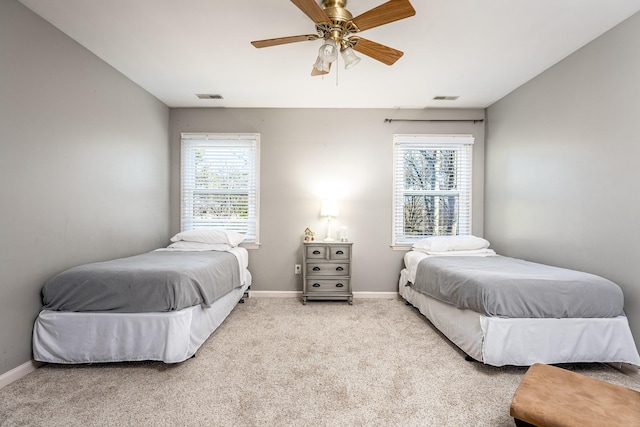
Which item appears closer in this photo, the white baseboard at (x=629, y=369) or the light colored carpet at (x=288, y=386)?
the light colored carpet at (x=288, y=386)

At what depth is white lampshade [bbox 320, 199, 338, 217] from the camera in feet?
13.1

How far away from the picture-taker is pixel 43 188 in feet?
7.56

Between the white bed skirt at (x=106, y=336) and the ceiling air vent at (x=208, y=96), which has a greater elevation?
the ceiling air vent at (x=208, y=96)

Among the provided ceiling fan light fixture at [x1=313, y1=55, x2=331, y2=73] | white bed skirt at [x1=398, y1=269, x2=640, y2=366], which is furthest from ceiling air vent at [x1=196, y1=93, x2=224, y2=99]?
white bed skirt at [x1=398, y1=269, x2=640, y2=366]

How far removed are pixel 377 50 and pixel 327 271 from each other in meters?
2.53

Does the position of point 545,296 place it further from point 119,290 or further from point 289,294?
point 119,290

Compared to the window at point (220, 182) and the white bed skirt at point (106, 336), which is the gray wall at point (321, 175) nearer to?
the window at point (220, 182)

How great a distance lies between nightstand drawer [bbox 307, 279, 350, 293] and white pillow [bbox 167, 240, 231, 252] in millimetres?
1107

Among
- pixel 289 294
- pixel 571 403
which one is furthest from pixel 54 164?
pixel 571 403

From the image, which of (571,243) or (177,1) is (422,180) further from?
(177,1)

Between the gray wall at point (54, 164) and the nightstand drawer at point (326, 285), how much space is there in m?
2.06

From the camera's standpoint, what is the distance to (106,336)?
7.27 ft

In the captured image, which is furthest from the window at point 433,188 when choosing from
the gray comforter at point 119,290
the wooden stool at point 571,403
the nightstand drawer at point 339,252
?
the gray comforter at point 119,290

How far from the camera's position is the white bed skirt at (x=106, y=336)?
2197mm
